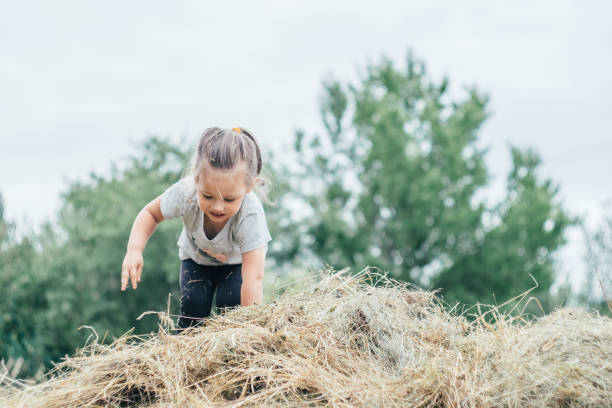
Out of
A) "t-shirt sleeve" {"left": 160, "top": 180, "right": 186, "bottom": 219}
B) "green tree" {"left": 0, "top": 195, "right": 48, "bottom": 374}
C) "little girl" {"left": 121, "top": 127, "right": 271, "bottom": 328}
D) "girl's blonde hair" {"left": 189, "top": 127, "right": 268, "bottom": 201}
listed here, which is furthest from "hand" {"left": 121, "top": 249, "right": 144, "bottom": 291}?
"green tree" {"left": 0, "top": 195, "right": 48, "bottom": 374}

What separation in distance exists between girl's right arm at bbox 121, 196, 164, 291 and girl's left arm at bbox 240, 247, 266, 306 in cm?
53

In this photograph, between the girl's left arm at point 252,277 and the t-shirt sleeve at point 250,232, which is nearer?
the girl's left arm at point 252,277

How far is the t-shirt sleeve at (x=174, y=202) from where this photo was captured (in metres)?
3.26

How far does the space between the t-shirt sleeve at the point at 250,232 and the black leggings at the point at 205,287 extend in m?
0.31

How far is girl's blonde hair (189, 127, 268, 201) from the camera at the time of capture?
293 cm

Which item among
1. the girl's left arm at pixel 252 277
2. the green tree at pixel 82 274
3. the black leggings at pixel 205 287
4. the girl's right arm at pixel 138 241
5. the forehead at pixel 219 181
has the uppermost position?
the forehead at pixel 219 181

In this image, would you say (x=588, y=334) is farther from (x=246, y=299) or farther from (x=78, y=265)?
(x=78, y=265)

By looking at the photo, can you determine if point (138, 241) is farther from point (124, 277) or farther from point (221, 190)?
point (221, 190)

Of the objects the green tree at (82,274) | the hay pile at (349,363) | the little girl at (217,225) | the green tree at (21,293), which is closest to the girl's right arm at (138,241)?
the little girl at (217,225)

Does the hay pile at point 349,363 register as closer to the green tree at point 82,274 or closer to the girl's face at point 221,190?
the girl's face at point 221,190

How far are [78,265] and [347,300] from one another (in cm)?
1608

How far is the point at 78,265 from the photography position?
16.9 meters

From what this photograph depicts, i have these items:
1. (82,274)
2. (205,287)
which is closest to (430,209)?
(82,274)

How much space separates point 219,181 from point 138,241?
590 mm
